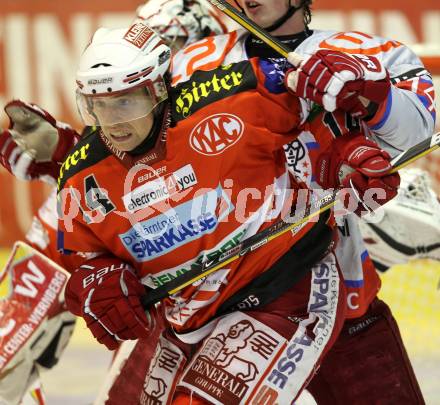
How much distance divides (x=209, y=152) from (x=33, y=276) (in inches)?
51.5

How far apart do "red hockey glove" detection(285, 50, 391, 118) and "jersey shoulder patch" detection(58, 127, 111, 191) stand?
507mm

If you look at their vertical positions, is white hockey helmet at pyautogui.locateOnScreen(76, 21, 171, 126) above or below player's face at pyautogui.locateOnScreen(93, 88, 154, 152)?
above

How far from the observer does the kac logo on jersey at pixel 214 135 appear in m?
2.79

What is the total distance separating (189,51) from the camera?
3270 mm

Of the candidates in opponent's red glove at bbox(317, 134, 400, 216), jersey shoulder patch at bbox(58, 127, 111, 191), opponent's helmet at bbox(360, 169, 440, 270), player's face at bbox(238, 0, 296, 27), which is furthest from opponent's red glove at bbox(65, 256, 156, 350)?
opponent's helmet at bbox(360, 169, 440, 270)

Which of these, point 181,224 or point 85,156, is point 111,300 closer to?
point 181,224

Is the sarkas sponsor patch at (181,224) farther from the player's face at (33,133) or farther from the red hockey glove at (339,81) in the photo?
the player's face at (33,133)

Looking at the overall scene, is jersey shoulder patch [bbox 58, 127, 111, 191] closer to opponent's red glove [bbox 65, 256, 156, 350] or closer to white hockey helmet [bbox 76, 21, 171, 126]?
white hockey helmet [bbox 76, 21, 171, 126]

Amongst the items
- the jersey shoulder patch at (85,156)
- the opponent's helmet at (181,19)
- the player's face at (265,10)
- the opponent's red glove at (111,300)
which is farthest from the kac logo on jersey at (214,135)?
the opponent's helmet at (181,19)

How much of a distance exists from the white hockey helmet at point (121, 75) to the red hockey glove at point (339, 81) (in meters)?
0.33

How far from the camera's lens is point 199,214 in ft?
9.33

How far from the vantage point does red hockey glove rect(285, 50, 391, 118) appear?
104 inches

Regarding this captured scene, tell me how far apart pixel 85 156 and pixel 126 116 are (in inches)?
7.4

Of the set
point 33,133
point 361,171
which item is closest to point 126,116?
point 361,171
